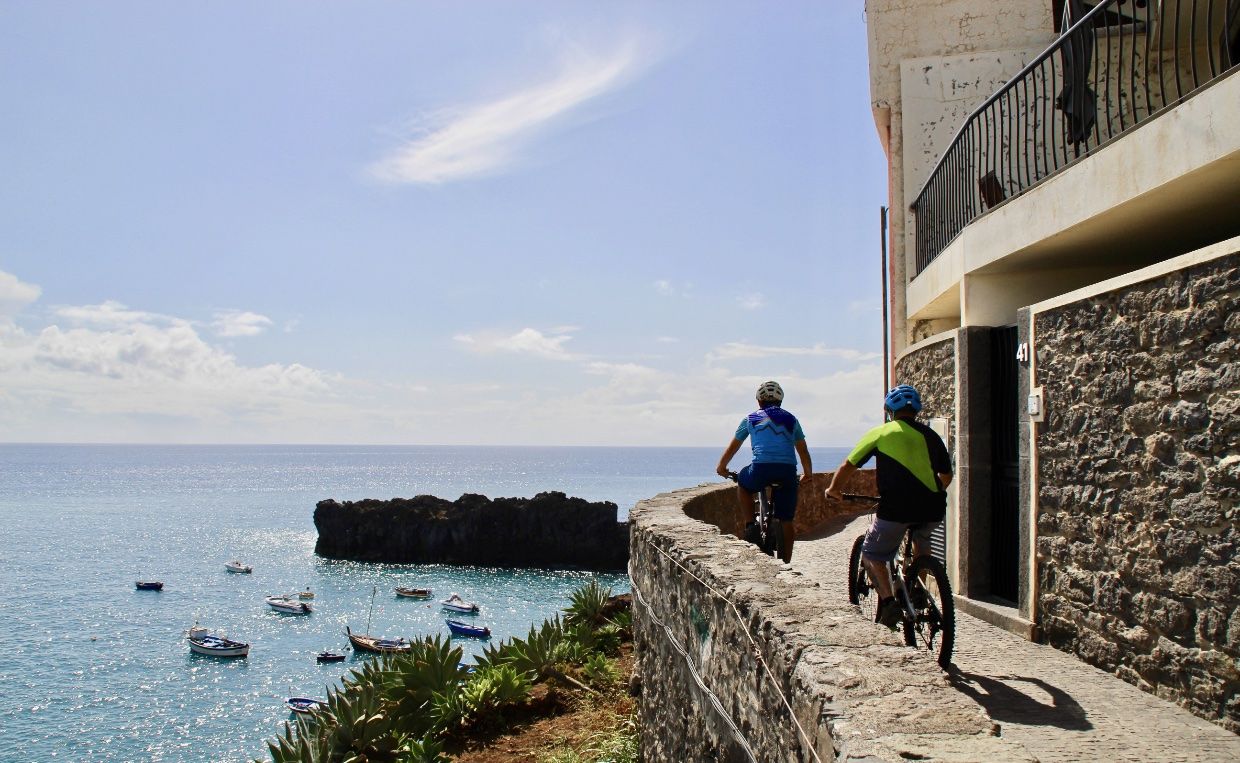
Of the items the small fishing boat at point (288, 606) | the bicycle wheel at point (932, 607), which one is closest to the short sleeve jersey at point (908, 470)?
the bicycle wheel at point (932, 607)

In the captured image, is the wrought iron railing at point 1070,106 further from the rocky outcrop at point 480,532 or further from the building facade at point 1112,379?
the rocky outcrop at point 480,532

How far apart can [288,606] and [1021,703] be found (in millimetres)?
59985

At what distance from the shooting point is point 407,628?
55875 mm

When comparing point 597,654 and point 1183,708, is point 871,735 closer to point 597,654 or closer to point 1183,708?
point 1183,708

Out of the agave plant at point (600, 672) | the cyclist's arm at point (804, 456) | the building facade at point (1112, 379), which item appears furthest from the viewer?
the agave plant at point (600, 672)

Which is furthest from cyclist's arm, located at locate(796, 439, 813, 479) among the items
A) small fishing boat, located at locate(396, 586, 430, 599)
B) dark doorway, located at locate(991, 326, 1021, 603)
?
small fishing boat, located at locate(396, 586, 430, 599)

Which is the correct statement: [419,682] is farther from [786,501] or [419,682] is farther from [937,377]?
[937,377]

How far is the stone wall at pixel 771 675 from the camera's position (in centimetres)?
266

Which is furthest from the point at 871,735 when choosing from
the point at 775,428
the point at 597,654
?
the point at 597,654

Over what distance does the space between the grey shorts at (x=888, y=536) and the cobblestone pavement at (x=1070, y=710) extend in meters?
0.51

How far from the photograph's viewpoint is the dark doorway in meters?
8.37

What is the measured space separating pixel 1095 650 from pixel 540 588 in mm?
61763

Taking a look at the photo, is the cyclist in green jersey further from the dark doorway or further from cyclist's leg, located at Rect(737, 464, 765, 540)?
the dark doorway

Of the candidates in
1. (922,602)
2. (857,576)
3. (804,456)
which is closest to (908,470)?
(922,602)
